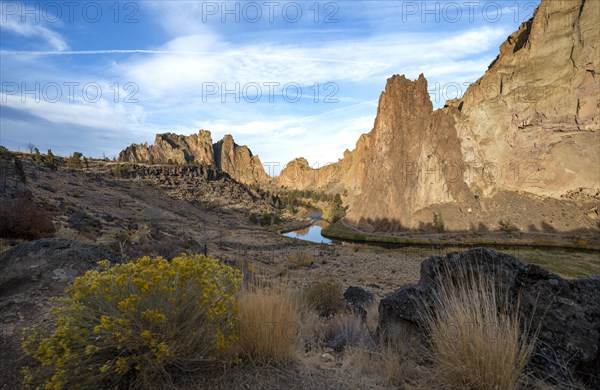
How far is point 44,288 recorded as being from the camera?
5.34 m

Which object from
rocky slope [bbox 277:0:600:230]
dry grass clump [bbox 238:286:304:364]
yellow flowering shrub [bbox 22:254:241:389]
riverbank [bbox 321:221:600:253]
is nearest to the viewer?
yellow flowering shrub [bbox 22:254:241:389]

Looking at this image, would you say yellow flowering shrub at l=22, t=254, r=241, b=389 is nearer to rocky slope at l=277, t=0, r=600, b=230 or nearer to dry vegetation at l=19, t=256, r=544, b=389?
dry vegetation at l=19, t=256, r=544, b=389

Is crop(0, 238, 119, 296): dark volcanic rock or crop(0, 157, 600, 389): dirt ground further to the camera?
crop(0, 238, 119, 296): dark volcanic rock

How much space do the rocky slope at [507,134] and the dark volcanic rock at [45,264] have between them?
59.7 metres

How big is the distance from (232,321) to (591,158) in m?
72.9

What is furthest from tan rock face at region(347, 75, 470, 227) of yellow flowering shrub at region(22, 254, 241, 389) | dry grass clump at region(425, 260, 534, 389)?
Answer: yellow flowering shrub at region(22, 254, 241, 389)

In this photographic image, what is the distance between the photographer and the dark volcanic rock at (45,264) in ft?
18.0

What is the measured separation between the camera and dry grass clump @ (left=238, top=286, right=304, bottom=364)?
121 inches

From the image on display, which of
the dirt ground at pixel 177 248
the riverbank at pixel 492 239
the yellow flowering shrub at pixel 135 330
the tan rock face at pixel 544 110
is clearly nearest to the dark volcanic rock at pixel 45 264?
the dirt ground at pixel 177 248

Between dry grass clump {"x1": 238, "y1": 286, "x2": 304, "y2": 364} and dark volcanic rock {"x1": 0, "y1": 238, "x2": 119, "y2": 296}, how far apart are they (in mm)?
4313

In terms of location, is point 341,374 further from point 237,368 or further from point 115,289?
point 115,289

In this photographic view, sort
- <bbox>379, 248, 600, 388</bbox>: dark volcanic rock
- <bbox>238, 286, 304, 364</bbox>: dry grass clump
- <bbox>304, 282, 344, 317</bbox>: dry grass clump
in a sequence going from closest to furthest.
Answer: <bbox>379, 248, 600, 388</bbox>: dark volcanic rock
<bbox>238, 286, 304, 364</bbox>: dry grass clump
<bbox>304, 282, 344, 317</bbox>: dry grass clump

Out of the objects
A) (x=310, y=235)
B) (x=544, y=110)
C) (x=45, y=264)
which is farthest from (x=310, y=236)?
(x=45, y=264)

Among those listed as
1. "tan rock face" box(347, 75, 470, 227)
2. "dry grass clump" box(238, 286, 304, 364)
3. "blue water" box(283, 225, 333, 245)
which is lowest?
"blue water" box(283, 225, 333, 245)
